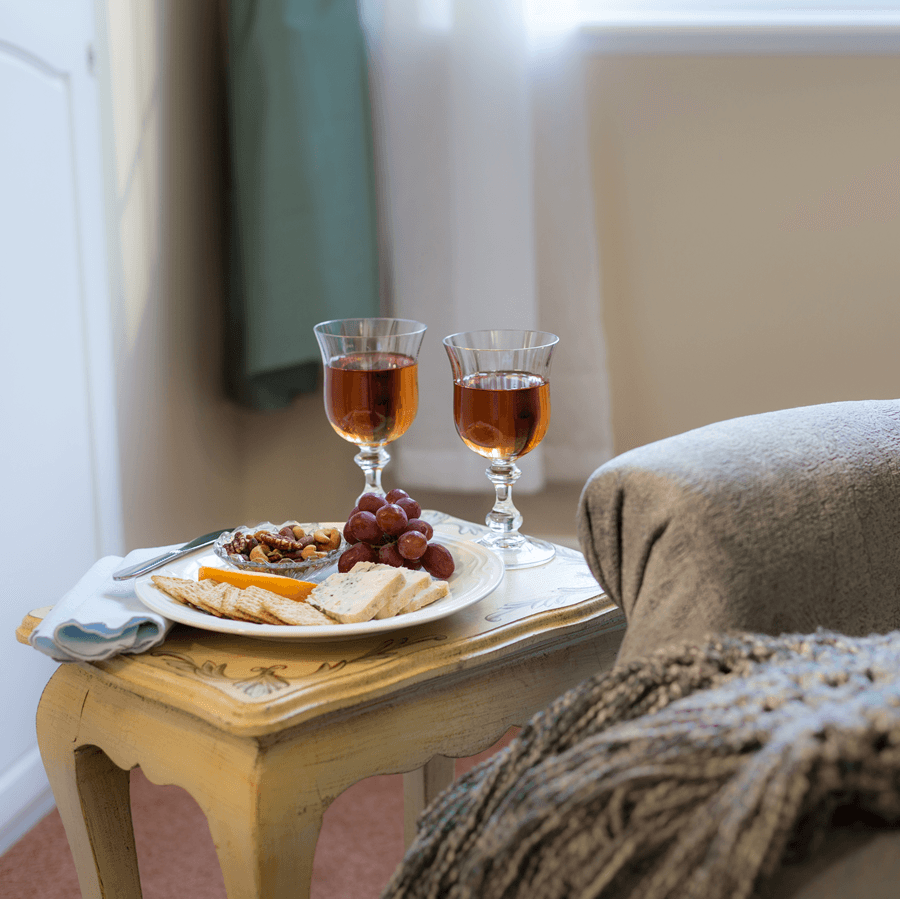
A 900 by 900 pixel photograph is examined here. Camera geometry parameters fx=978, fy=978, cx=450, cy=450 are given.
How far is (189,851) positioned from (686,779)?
113 centimetres

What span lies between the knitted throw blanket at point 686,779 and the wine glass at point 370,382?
452 mm

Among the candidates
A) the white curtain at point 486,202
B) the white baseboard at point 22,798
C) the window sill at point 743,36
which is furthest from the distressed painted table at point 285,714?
the window sill at point 743,36

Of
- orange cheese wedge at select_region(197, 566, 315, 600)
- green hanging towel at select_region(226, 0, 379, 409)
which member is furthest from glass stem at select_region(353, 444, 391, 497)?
green hanging towel at select_region(226, 0, 379, 409)

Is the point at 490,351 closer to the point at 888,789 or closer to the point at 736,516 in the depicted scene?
the point at 736,516

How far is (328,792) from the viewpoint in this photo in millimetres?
710

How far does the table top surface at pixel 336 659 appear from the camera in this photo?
688 mm

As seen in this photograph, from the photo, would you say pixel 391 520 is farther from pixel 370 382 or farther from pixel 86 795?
pixel 86 795

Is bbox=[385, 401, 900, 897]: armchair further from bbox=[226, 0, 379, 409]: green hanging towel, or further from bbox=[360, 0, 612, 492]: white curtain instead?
bbox=[226, 0, 379, 409]: green hanging towel

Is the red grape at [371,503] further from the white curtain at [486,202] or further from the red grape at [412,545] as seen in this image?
the white curtain at [486,202]

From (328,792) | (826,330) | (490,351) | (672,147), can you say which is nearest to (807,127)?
(672,147)

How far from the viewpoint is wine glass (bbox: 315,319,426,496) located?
0.99m

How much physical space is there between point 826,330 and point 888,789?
4.77 ft

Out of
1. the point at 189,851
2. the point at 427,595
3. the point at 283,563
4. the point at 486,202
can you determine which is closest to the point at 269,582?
the point at 283,563

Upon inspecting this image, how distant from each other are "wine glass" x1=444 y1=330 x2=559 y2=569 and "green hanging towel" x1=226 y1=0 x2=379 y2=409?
88 cm
